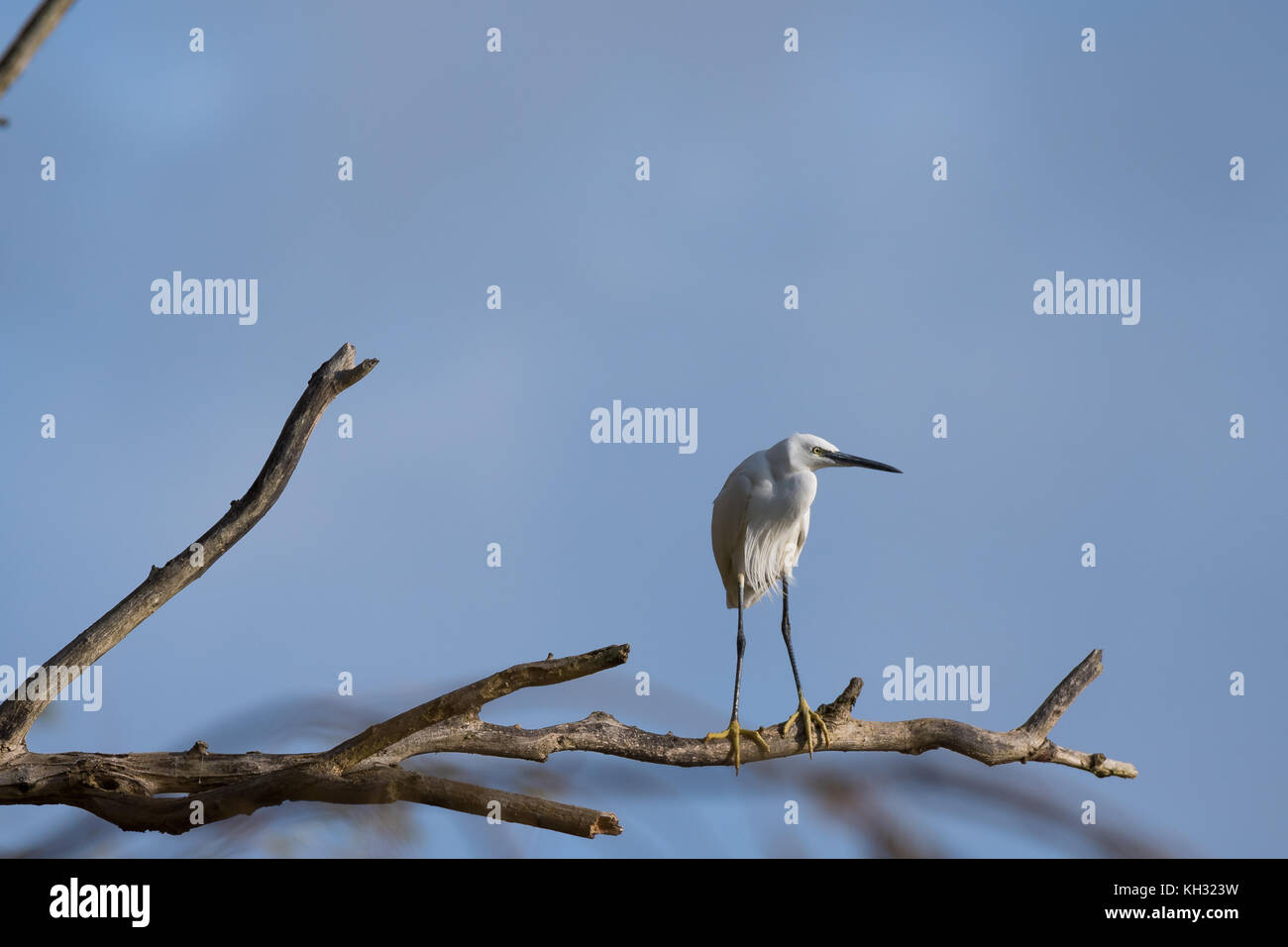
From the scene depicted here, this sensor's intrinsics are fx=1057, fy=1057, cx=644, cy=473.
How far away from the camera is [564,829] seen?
11.0 feet

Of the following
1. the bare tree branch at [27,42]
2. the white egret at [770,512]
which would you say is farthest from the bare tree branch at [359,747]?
the bare tree branch at [27,42]

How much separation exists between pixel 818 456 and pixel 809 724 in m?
1.34

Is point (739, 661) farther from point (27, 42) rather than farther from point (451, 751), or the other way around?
point (27, 42)

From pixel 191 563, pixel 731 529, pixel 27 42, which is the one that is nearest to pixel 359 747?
pixel 191 563

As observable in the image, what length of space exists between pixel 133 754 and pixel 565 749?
1.65 m

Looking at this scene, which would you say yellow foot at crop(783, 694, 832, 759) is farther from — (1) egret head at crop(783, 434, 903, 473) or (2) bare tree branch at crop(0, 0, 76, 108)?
(2) bare tree branch at crop(0, 0, 76, 108)

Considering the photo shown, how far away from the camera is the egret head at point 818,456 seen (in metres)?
5.10

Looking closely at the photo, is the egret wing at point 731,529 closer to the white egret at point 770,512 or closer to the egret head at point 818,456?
the white egret at point 770,512

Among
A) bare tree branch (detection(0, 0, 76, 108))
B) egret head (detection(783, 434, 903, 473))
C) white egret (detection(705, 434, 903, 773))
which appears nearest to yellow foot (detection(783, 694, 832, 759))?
white egret (detection(705, 434, 903, 773))

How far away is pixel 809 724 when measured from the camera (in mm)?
4434

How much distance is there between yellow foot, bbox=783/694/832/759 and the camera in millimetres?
4418
